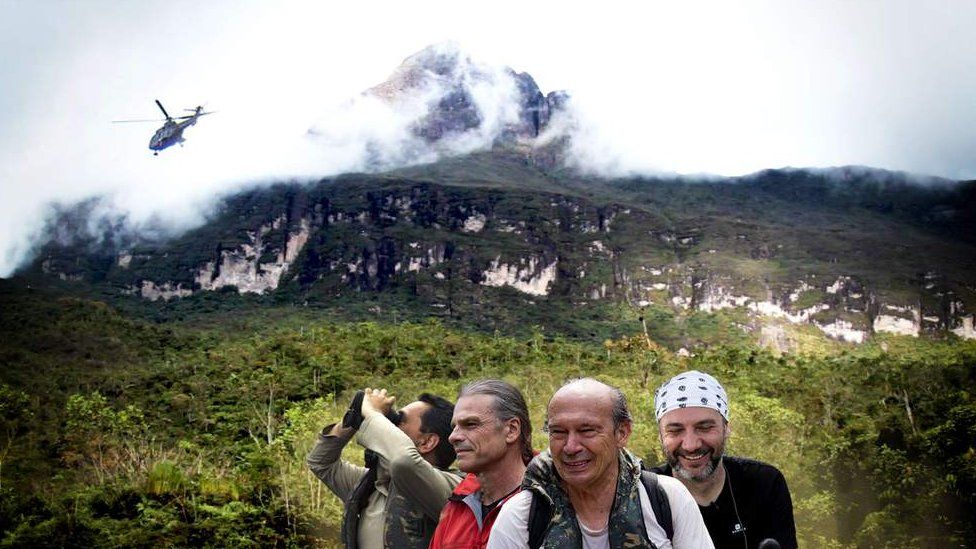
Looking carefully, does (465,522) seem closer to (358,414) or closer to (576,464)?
(576,464)

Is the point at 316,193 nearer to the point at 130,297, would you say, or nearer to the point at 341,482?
the point at 130,297

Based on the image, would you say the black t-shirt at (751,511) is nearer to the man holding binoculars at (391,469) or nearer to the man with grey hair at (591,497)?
the man with grey hair at (591,497)

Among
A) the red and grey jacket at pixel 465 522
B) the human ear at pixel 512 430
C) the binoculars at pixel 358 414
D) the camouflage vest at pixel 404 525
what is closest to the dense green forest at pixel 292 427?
the binoculars at pixel 358 414

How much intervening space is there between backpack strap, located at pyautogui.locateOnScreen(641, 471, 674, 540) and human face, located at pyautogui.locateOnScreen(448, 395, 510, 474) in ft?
1.61

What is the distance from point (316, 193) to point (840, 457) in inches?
4348

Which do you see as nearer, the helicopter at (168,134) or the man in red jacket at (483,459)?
the man in red jacket at (483,459)

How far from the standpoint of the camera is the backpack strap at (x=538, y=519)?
1.57m

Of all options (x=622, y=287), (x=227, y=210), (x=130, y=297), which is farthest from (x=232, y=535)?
(x=227, y=210)

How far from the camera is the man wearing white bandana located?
2.19 m

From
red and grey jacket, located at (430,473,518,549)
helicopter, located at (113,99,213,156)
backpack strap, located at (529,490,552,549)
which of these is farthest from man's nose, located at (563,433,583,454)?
helicopter, located at (113,99,213,156)

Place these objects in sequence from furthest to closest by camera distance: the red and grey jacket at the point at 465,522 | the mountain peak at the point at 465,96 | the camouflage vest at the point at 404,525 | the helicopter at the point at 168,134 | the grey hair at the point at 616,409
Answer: the mountain peak at the point at 465,96
the helicopter at the point at 168,134
the camouflage vest at the point at 404,525
the red and grey jacket at the point at 465,522
the grey hair at the point at 616,409

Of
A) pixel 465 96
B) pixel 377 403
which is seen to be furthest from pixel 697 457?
pixel 465 96

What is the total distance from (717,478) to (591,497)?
0.82 metres

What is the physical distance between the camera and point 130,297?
10069 cm
